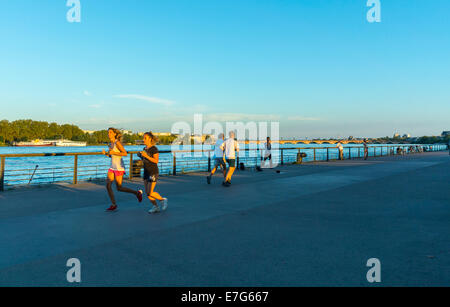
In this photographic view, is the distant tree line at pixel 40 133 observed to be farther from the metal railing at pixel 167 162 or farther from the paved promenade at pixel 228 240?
the paved promenade at pixel 228 240

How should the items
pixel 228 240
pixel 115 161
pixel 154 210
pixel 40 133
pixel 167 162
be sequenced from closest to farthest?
pixel 228 240 → pixel 154 210 → pixel 115 161 → pixel 167 162 → pixel 40 133

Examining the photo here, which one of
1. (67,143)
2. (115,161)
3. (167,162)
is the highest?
(67,143)

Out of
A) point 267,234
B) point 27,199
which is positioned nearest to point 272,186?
point 267,234

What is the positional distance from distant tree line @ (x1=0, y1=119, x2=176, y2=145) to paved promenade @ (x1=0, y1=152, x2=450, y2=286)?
121891 millimetres

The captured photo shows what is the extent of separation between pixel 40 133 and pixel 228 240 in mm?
162953

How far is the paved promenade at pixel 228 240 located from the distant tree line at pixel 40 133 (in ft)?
400

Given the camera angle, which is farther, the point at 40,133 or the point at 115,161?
the point at 40,133

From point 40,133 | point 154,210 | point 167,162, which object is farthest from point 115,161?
point 40,133

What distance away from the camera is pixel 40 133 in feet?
484

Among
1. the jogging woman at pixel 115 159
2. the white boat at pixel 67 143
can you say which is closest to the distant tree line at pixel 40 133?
the white boat at pixel 67 143

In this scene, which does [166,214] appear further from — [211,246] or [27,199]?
[27,199]

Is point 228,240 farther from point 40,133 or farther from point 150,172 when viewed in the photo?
point 40,133

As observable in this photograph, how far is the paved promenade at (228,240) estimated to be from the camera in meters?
3.62

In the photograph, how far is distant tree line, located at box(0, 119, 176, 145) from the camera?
13862cm
